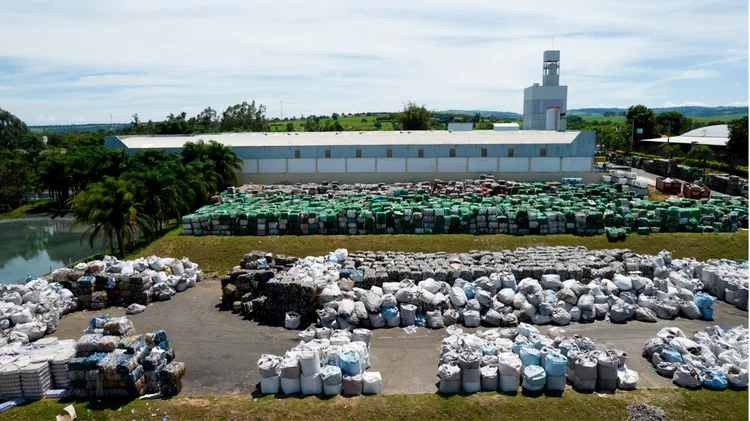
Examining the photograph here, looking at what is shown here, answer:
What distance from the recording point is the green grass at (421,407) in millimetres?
10875

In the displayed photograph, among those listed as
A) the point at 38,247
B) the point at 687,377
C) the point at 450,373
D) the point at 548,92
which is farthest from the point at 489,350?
the point at 548,92

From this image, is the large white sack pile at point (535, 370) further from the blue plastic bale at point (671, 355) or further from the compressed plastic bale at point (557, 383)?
the blue plastic bale at point (671, 355)

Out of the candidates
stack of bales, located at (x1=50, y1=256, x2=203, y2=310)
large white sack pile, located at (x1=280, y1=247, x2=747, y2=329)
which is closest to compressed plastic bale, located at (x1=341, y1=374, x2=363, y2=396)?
large white sack pile, located at (x1=280, y1=247, x2=747, y2=329)

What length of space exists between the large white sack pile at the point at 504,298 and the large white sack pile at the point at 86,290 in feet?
16.7

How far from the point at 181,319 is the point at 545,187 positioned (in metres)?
24.5

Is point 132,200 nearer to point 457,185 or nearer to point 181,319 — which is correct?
point 181,319

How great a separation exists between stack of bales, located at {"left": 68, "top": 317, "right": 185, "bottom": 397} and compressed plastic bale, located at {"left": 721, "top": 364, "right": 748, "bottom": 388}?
1245 centimetres

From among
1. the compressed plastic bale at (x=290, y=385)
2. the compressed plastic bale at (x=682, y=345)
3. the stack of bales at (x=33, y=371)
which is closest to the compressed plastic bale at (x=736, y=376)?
the compressed plastic bale at (x=682, y=345)

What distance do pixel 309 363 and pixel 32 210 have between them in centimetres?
4098

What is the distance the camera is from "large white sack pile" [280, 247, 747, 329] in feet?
51.1

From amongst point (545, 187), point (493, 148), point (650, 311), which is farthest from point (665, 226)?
point (493, 148)

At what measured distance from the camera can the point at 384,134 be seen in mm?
46031

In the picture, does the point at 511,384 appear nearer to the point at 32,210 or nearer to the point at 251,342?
the point at 251,342

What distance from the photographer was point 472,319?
1555cm
